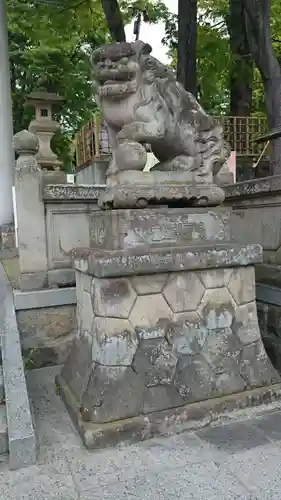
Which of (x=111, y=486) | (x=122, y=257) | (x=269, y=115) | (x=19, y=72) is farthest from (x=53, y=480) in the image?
(x=19, y=72)

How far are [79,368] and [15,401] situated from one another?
535 millimetres

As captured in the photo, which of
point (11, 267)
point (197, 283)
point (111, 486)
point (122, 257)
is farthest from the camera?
point (11, 267)

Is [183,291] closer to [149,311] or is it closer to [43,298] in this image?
[149,311]

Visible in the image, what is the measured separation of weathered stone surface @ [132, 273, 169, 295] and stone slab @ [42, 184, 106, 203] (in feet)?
5.58

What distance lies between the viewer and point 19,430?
240cm

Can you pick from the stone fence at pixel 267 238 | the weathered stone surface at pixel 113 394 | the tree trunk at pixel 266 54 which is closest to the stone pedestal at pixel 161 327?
the weathered stone surface at pixel 113 394

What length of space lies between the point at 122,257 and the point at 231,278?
90cm

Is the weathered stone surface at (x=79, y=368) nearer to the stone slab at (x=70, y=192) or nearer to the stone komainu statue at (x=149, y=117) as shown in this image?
the stone komainu statue at (x=149, y=117)

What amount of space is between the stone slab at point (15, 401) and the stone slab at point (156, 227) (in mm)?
1022

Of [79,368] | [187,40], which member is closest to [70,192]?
[79,368]

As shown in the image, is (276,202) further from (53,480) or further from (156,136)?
(53,480)

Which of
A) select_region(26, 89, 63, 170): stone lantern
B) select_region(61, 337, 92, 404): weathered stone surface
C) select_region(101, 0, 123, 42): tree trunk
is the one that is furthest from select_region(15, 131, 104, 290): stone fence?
select_region(26, 89, 63, 170): stone lantern

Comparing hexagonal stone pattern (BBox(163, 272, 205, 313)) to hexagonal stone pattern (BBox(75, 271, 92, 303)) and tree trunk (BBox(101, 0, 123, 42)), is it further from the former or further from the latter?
tree trunk (BBox(101, 0, 123, 42))

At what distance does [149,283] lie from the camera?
2.79 metres
